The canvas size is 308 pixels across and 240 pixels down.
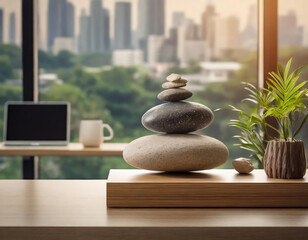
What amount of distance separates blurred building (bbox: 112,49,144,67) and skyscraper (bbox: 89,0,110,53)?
9 centimetres

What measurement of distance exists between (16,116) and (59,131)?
0.30m

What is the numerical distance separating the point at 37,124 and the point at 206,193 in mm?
2000

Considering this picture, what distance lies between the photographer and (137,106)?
331cm

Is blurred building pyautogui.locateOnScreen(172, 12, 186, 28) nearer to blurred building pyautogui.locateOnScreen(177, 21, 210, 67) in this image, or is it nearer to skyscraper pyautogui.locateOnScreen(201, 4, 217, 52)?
blurred building pyautogui.locateOnScreen(177, 21, 210, 67)

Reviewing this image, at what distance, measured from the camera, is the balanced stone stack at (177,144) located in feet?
3.83

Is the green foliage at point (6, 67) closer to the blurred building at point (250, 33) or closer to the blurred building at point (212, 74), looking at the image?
the blurred building at point (212, 74)

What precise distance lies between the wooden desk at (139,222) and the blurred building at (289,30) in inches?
93.8

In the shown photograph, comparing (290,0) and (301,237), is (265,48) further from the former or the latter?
(301,237)

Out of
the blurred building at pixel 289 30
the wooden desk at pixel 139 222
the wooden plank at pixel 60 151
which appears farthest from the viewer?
the blurred building at pixel 289 30

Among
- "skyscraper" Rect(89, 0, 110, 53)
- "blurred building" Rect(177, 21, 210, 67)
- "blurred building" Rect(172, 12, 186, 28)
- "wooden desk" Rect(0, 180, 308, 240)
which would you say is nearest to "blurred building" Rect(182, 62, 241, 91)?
"blurred building" Rect(177, 21, 210, 67)

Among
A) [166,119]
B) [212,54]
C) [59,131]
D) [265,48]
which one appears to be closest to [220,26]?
[212,54]

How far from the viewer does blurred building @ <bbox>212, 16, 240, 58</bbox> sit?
326 centimetres

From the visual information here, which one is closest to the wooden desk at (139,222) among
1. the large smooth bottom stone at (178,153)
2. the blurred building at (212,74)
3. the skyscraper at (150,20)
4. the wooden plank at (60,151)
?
the large smooth bottom stone at (178,153)

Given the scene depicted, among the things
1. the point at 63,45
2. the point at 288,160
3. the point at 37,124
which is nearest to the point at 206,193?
the point at 288,160
